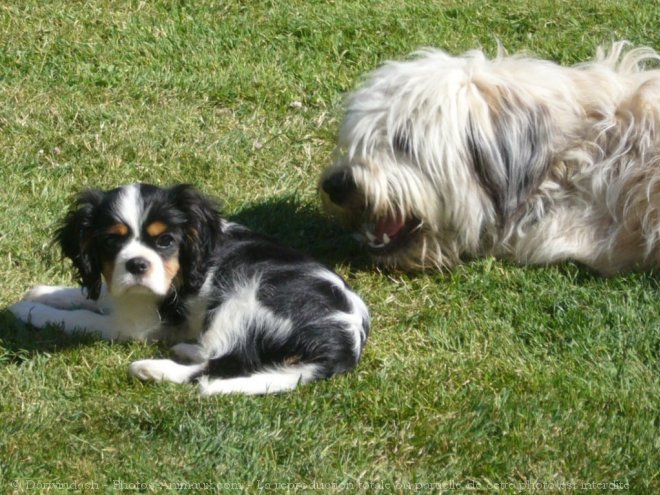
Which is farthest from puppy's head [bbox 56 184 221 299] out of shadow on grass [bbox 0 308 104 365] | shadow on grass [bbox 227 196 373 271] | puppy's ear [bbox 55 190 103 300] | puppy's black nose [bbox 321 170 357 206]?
shadow on grass [bbox 227 196 373 271]

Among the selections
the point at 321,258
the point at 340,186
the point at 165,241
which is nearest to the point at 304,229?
the point at 321,258

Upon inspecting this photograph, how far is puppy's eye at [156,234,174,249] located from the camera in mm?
4992

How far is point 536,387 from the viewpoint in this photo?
486cm

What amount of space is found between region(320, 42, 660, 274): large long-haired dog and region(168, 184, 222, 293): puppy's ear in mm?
795

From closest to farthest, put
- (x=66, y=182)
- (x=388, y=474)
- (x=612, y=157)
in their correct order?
(x=388, y=474)
(x=612, y=157)
(x=66, y=182)

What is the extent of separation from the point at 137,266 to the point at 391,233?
1.42 m

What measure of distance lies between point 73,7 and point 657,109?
4.37 meters

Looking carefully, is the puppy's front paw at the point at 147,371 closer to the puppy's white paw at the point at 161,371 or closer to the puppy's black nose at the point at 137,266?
the puppy's white paw at the point at 161,371

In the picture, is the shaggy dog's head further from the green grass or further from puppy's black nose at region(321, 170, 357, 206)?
the green grass

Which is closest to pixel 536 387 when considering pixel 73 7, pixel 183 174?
pixel 183 174

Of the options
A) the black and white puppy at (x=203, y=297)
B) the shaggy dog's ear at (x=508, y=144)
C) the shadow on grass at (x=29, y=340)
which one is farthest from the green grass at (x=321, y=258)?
the shaggy dog's ear at (x=508, y=144)

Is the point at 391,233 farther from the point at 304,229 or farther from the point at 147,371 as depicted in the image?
the point at 147,371

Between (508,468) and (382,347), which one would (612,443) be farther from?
(382,347)

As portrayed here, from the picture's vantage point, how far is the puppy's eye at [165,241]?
4.99 meters
